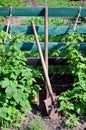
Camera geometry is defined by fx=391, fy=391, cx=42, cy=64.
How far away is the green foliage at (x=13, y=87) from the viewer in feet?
17.0

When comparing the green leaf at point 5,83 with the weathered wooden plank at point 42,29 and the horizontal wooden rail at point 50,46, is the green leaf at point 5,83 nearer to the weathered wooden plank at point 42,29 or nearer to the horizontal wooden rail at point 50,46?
the horizontal wooden rail at point 50,46

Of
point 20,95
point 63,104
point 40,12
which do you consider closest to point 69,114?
point 63,104

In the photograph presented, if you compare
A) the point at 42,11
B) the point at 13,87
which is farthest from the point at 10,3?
the point at 13,87

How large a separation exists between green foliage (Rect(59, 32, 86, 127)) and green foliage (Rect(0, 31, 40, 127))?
53 cm

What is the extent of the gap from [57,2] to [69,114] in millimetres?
6473

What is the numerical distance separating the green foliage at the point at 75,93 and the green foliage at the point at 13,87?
0.53m

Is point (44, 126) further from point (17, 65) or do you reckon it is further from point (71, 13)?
point (71, 13)

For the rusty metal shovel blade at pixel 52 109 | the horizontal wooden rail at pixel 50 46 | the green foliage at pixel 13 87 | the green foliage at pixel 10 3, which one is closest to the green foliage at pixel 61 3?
the green foliage at pixel 10 3

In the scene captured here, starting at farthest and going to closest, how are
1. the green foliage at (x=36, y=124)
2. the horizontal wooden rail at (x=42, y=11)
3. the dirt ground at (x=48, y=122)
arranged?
1. the horizontal wooden rail at (x=42, y=11)
2. the dirt ground at (x=48, y=122)
3. the green foliage at (x=36, y=124)

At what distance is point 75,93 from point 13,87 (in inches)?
37.7

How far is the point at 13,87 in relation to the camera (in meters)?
5.11

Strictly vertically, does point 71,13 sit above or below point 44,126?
above

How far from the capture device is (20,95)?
17.1 ft

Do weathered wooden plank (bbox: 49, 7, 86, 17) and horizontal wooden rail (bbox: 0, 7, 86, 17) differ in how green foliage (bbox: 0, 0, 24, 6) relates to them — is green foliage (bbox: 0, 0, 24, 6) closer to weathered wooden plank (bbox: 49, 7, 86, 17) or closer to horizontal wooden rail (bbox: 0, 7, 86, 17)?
horizontal wooden rail (bbox: 0, 7, 86, 17)
